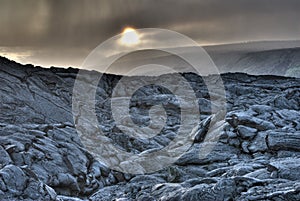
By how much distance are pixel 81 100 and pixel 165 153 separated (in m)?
17.9

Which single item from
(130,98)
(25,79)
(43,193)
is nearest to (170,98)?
Result: (130,98)

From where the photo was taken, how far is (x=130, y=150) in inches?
1291

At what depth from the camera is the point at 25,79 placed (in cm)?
4134

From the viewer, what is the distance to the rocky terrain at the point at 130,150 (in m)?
18.6

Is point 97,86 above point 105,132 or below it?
above

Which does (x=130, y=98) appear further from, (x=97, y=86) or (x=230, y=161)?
(x=230, y=161)

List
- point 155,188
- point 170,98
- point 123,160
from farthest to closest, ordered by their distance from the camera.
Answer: point 170,98
point 123,160
point 155,188

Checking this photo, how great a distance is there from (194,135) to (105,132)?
33.7 feet

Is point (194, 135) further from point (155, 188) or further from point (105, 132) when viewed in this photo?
point (155, 188)

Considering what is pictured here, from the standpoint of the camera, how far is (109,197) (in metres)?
22.8

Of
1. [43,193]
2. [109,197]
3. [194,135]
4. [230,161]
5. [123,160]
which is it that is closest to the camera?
[43,193]

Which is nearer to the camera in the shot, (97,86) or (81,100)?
(81,100)

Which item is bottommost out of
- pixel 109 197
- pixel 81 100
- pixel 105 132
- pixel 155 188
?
pixel 109 197

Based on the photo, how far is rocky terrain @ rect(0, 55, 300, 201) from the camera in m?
18.6
